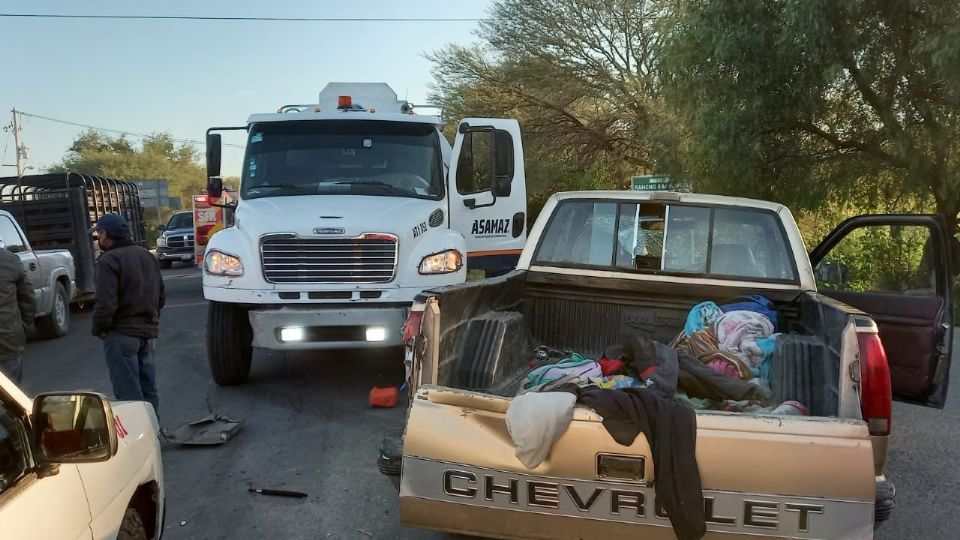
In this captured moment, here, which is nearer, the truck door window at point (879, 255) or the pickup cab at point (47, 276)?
the truck door window at point (879, 255)

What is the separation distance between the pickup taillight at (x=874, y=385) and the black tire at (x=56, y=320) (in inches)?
431

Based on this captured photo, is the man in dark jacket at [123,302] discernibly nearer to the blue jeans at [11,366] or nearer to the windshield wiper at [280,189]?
the blue jeans at [11,366]

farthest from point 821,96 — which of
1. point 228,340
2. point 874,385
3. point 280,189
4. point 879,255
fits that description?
point 874,385

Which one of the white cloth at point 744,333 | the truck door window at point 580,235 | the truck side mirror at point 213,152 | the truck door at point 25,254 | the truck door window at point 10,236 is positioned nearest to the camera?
the white cloth at point 744,333

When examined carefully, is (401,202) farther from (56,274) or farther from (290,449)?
(56,274)

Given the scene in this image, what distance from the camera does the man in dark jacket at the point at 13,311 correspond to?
5.00 metres

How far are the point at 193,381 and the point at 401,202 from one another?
9.35 ft

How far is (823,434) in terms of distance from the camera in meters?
2.79

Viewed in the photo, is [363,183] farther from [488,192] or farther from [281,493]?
[281,493]

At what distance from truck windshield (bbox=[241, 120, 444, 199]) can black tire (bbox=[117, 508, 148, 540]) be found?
16.9ft

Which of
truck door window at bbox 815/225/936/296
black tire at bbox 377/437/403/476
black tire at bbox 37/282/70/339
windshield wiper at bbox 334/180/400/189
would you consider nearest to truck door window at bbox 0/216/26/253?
Result: black tire at bbox 37/282/70/339

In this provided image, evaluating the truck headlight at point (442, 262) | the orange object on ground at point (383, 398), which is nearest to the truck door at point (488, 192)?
the truck headlight at point (442, 262)

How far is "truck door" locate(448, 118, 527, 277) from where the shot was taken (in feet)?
27.1

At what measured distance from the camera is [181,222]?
28938 mm
